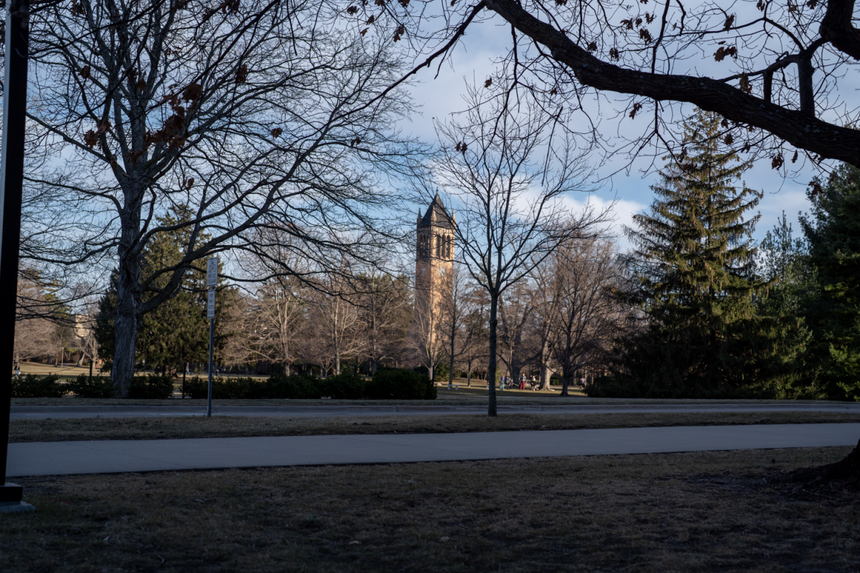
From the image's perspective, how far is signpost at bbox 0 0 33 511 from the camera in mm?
4730

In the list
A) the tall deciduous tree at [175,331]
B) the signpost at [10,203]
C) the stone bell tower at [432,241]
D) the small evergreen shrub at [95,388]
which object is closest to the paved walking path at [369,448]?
the signpost at [10,203]

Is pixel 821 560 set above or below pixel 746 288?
below

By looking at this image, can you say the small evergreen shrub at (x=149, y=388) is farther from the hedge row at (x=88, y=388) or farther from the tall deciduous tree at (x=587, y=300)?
the tall deciduous tree at (x=587, y=300)

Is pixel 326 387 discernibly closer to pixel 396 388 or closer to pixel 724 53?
pixel 396 388

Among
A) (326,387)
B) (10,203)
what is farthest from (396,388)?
(10,203)

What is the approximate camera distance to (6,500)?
15.6 ft

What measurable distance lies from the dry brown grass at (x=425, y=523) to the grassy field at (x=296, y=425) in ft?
12.0

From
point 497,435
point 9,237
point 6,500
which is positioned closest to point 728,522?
point 6,500

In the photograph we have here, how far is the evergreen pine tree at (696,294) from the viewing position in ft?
122

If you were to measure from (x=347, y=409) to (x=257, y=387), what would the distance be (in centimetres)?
601

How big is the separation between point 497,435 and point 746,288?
31.4 metres

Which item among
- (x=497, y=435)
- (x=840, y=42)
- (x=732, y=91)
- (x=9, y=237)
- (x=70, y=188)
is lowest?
(x=497, y=435)

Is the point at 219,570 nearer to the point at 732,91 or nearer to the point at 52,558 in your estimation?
the point at 52,558

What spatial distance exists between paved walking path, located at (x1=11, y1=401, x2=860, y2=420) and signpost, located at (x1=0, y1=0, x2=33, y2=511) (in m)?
7.95
